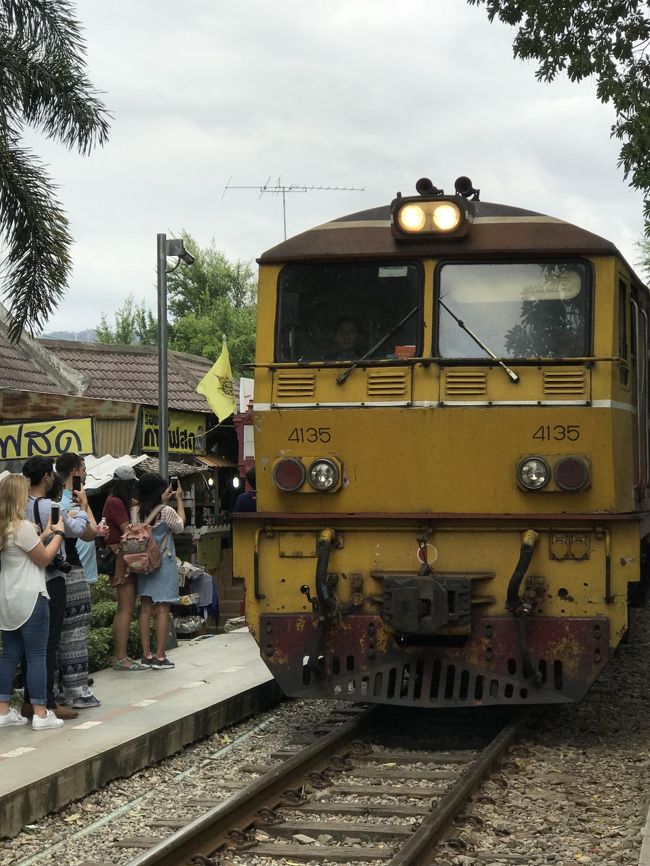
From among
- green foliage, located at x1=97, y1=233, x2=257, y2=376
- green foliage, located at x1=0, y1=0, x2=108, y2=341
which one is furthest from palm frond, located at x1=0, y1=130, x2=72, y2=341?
green foliage, located at x1=97, y1=233, x2=257, y2=376

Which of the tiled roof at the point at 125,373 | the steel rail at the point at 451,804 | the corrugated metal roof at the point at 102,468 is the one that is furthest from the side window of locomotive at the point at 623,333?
the tiled roof at the point at 125,373

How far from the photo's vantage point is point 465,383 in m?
8.30

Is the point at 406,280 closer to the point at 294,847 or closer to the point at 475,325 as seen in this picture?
the point at 475,325

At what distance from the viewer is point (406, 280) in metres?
8.60

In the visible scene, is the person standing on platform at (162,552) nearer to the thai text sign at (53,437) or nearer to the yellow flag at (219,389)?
the thai text sign at (53,437)

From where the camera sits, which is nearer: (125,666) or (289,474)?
(289,474)

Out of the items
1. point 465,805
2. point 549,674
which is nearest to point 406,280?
point 549,674

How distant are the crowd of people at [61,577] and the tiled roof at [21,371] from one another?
794cm

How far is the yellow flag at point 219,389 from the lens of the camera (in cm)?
1977

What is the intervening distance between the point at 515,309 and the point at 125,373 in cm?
1601

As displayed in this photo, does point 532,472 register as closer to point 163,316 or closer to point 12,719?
point 12,719

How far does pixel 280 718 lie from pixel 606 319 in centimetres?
391

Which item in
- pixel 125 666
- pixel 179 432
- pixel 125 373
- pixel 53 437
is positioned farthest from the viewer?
pixel 125 373

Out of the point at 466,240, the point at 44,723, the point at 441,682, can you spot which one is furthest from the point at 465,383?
the point at 44,723
